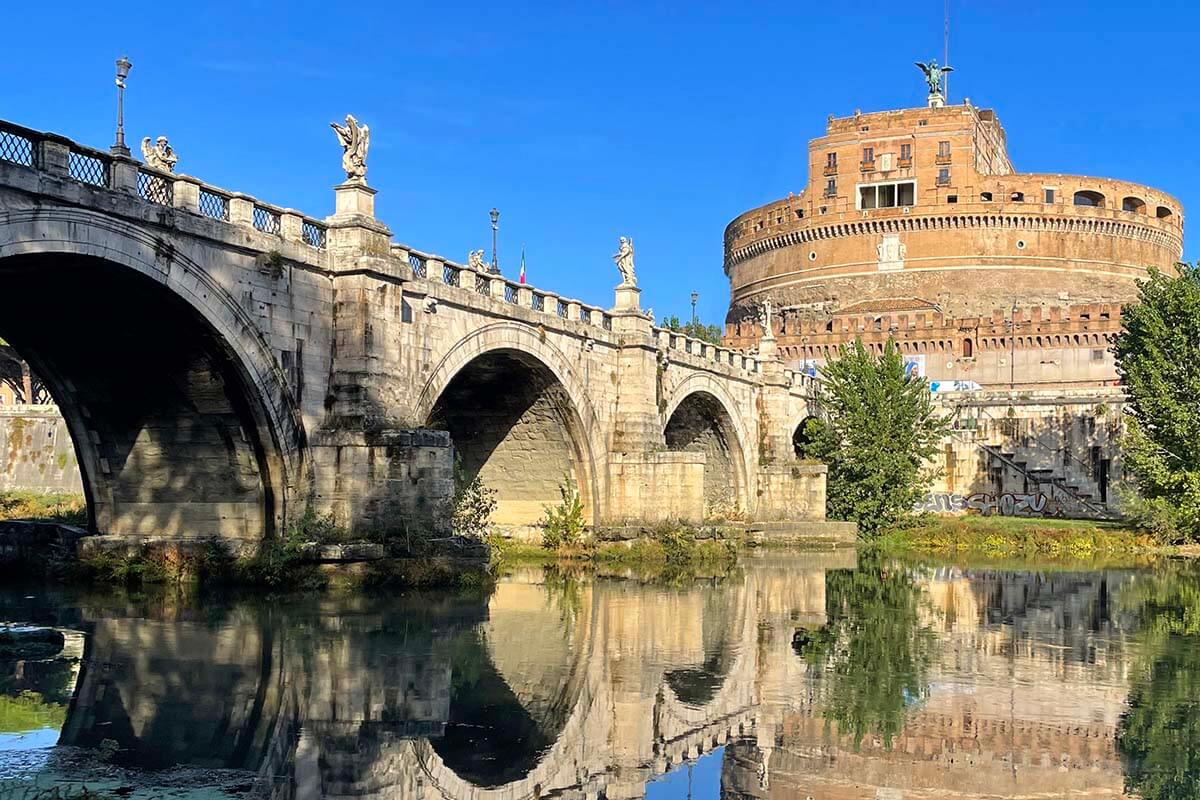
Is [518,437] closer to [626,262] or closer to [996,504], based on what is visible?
[626,262]

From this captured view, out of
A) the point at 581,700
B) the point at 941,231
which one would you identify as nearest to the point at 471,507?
the point at 581,700

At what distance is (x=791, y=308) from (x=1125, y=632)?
230ft

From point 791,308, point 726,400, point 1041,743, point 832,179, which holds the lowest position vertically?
point 1041,743

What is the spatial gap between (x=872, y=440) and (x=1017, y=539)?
6.49 meters

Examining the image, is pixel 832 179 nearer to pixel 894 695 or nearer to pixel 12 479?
pixel 12 479

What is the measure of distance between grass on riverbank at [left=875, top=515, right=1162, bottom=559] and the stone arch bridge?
19.3 m

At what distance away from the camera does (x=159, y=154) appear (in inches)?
1022

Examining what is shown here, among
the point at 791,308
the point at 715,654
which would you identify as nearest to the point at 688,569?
the point at 715,654

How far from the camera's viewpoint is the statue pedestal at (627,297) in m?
37.8

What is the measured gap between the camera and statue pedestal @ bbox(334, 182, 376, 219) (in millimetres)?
25391

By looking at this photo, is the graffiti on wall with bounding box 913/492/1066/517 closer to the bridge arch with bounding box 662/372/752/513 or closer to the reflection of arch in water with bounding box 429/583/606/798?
the bridge arch with bounding box 662/372/752/513

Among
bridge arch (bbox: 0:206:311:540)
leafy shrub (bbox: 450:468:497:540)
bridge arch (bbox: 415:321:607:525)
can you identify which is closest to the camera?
bridge arch (bbox: 0:206:311:540)

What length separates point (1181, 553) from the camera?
141ft

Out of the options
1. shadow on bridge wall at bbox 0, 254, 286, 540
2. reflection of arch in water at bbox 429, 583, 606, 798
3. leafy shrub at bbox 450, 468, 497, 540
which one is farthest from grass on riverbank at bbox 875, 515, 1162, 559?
reflection of arch in water at bbox 429, 583, 606, 798
